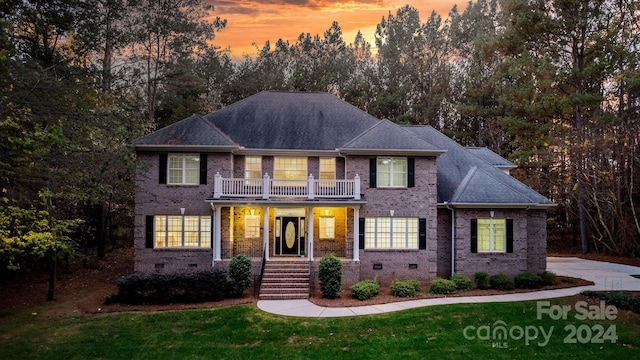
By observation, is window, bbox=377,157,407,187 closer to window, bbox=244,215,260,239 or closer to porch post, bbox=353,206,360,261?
porch post, bbox=353,206,360,261

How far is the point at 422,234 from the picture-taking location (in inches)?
757

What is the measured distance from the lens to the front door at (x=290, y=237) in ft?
67.1

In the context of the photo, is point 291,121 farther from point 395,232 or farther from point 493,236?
point 493,236

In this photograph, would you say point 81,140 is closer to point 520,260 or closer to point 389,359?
point 389,359

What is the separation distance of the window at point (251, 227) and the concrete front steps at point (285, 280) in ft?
7.24

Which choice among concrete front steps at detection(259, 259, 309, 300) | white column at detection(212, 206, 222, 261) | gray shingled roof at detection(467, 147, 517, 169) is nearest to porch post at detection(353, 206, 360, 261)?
concrete front steps at detection(259, 259, 309, 300)

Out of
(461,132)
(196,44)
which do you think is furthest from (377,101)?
(196,44)

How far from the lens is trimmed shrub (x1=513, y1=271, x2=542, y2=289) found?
17.7 metres

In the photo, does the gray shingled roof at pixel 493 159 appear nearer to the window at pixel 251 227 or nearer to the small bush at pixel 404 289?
the small bush at pixel 404 289

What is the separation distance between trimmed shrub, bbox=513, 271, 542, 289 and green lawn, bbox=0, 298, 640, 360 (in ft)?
11.3

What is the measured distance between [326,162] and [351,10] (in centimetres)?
1115

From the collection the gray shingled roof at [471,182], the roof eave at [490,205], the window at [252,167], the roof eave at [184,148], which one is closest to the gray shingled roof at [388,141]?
the gray shingled roof at [471,182]

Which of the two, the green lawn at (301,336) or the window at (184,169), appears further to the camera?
the window at (184,169)

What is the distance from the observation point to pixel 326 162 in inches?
820
